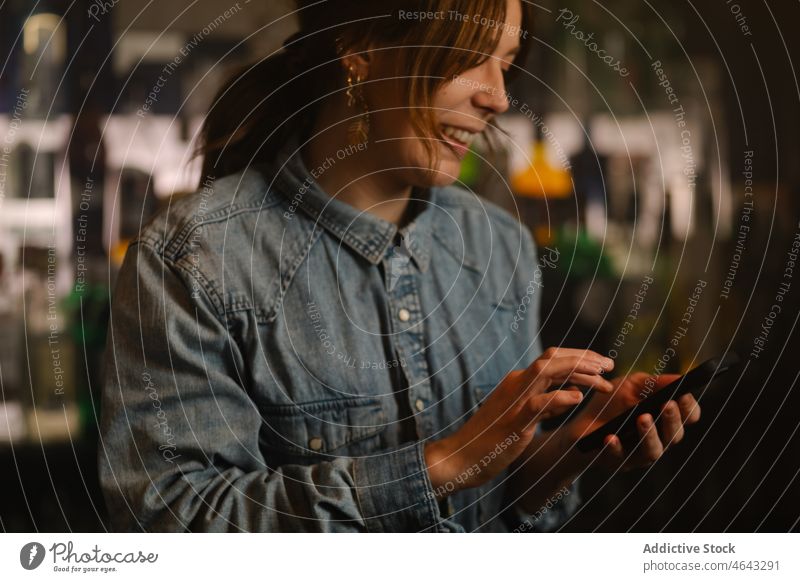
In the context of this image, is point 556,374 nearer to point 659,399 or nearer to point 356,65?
point 659,399

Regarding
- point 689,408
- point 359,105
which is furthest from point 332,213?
point 689,408

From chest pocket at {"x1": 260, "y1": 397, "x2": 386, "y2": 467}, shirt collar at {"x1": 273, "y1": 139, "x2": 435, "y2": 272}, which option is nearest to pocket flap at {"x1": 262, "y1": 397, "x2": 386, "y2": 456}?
chest pocket at {"x1": 260, "y1": 397, "x2": 386, "y2": 467}

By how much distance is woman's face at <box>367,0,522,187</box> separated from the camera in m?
0.52

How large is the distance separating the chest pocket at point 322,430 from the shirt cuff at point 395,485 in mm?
16

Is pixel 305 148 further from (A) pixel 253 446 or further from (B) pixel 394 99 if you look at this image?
(A) pixel 253 446

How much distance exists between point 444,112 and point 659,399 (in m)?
0.25

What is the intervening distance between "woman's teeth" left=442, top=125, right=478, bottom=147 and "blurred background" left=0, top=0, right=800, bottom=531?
0.05 ft

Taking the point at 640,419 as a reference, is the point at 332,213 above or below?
above

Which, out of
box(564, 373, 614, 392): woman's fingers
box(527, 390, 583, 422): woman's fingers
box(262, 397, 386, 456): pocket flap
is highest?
box(564, 373, 614, 392): woman's fingers

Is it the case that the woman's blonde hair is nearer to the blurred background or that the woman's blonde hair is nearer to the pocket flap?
the blurred background

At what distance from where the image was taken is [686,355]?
560 millimetres

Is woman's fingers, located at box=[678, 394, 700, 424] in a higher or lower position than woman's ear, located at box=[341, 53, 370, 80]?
lower

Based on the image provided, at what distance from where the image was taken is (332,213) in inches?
20.9

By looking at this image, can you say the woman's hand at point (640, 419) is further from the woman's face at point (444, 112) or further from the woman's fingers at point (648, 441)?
the woman's face at point (444, 112)
